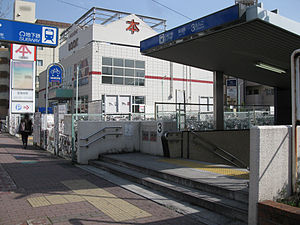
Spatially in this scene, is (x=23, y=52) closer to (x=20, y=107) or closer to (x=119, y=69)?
(x=20, y=107)

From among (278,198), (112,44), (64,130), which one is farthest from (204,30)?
(112,44)

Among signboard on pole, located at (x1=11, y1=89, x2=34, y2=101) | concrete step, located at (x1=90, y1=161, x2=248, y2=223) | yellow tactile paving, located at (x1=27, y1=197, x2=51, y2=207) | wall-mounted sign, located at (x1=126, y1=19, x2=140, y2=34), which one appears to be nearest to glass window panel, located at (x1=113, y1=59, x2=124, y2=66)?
wall-mounted sign, located at (x1=126, y1=19, x2=140, y2=34)

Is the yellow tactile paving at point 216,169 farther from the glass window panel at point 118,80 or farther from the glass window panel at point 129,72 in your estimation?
the glass window panel at point 129,72

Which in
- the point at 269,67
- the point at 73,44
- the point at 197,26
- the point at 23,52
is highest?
the point at 73,44

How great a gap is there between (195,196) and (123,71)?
26.9 meters

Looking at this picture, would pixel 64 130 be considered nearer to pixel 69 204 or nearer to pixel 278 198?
pixel 69 204

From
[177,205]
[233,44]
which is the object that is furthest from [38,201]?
[233,44]

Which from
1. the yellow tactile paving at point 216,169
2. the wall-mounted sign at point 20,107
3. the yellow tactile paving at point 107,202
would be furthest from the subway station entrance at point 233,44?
the wall-mounted sign at point 20,107

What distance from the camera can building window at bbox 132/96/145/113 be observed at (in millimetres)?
32438

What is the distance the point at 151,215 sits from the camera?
5.58 m

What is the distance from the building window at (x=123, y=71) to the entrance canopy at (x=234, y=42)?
19.5 metres

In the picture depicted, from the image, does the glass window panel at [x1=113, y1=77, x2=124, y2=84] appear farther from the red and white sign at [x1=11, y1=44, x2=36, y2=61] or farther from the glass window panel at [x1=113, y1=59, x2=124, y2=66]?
the red and white sign at [x1=11, y1=44, x2=36, y2=61]

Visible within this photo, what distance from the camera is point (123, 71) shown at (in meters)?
32.1

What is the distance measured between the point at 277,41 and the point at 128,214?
20.8 feet
